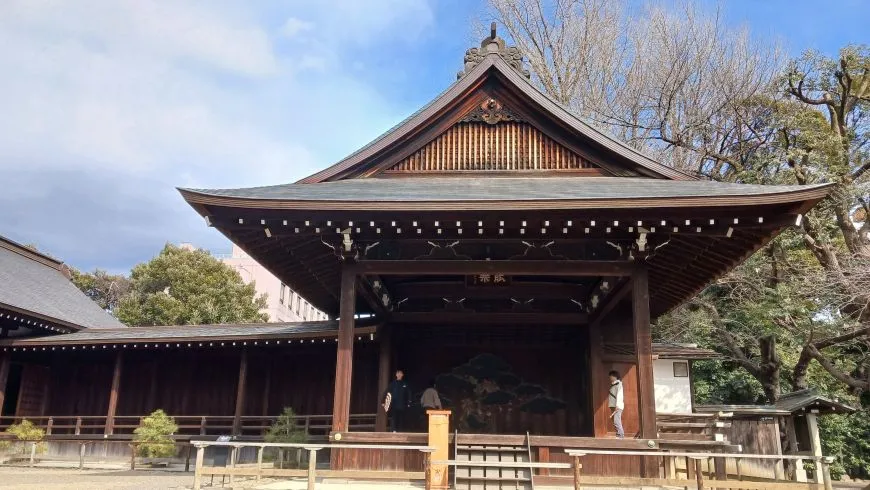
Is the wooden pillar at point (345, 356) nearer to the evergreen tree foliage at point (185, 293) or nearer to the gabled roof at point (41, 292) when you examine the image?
the gabled roof at point (41, 292)

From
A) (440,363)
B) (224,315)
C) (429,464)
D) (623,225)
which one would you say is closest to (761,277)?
(440,363)

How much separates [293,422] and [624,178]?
29.8ft

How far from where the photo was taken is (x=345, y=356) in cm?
1012

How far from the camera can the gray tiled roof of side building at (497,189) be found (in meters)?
9.43

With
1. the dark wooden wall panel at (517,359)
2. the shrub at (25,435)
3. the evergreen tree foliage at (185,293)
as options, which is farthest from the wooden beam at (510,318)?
the evergreen tree foliage at (185,293)

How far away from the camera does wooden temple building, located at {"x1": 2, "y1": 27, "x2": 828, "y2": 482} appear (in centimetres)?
945

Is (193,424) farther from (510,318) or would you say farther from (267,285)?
(267,285)

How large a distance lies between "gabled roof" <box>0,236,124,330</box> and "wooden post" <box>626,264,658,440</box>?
15546mm

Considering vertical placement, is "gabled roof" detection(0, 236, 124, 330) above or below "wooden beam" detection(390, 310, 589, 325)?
above

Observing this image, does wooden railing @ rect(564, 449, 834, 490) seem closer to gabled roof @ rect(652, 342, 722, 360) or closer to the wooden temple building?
the wooden temple building

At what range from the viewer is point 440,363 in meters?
14.9

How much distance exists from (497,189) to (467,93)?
8.83ft

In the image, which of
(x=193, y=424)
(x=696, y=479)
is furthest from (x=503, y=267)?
(x=193, y=424)

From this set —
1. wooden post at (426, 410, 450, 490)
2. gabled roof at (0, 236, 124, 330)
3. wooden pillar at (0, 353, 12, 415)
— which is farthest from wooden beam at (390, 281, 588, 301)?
wooden pillar at (0, 353, 12, 415)
